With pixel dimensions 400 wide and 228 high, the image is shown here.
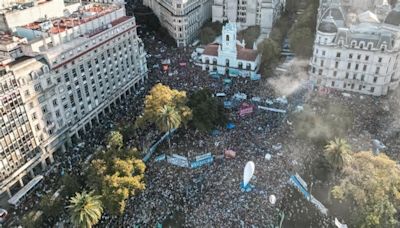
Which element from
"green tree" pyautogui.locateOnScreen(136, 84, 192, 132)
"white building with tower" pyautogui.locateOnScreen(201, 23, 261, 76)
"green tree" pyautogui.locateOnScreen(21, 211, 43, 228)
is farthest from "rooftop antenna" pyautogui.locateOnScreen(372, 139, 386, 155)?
"green tree" pyautogui.locateOnScreen(21, 211, 43, 228)

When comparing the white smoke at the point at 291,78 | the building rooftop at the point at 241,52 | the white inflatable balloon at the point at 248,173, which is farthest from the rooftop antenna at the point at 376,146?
the building rooftop at the point at 241,52

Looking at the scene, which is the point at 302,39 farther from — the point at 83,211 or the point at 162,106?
the point at 83,211

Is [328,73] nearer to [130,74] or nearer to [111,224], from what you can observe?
[130,74]

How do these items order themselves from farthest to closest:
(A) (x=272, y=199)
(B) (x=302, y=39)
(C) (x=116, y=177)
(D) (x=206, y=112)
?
(B) (x=302, y=39)
(D) (x=206, y=112)
(C) (x=116, y=177)
(A) (x=272, y=199)

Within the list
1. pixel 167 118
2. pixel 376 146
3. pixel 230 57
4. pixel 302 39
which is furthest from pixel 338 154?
pixel 302 39

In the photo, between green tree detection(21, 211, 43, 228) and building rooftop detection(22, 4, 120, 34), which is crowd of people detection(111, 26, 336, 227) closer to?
green tree detection(21, 211, 43, 228)

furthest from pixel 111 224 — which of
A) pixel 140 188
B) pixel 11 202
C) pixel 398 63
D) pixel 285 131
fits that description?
pixel 398 63
